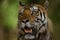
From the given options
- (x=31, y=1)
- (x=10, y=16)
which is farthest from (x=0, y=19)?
(x=31, y=1)

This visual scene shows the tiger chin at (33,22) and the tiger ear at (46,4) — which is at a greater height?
the tiger ear at (46,4)

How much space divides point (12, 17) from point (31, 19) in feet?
0.31

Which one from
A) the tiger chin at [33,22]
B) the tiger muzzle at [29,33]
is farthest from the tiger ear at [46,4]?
the tiger muzzle at [29,33]

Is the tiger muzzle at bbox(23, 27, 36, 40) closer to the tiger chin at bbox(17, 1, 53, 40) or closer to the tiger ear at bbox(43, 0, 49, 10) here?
the tiger chin at bbox(17, 1, 53, 40)

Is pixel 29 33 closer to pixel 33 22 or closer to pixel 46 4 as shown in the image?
pixel 33 22

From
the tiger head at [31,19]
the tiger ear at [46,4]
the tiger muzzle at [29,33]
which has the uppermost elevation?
the tiger ear at [46,4]

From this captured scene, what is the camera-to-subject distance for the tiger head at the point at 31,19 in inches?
51.8

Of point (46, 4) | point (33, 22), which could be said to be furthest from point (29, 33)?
point (46, 4)

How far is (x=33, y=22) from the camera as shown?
1322mm

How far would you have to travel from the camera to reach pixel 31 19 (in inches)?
52.0

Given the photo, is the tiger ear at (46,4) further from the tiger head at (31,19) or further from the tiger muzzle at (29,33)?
the tiger muzzle at (29,33)

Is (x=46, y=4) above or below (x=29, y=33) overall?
above

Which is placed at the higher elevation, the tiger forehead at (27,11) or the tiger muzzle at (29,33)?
the tiger forehead at (27,11)

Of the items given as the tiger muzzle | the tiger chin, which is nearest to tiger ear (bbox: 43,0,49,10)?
the tiger chin
